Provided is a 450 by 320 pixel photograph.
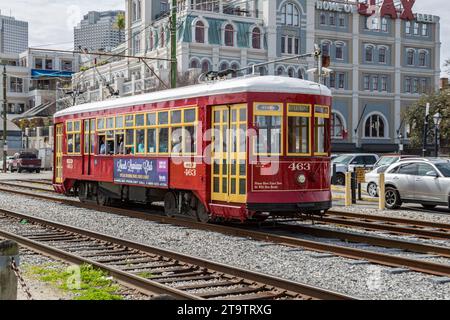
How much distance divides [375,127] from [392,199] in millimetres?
55142

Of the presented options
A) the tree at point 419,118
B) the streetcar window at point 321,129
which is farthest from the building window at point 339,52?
the streetcar window at point 321,129

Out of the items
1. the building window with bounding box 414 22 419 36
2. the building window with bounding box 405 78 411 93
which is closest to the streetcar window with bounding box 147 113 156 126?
the building window with bounding box 405 78 411 93

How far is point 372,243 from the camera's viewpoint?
1330 centimetres

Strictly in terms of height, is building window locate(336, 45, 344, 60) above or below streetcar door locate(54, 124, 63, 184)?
above

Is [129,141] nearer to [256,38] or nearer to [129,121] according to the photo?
[129,121]

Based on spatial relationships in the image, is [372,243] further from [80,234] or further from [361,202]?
[361,202]

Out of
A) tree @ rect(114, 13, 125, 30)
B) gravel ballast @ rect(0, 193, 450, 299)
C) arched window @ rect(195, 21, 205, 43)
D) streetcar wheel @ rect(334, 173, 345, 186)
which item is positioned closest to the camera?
gravel ballast @ rect(0, 193, 450, 299)

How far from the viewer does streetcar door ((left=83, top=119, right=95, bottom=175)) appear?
69.2 feet

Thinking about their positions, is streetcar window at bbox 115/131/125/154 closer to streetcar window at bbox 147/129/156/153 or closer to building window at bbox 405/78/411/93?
streetcar window at bbox 147/129/156/153

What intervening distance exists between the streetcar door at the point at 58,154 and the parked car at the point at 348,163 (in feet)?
49.1

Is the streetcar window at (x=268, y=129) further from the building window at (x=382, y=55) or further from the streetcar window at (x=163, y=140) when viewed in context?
the building window at (x=382, y=55)

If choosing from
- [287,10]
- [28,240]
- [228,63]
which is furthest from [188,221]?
[287,10]

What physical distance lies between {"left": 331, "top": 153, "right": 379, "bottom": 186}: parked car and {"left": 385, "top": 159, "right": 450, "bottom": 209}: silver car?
12.9 meters

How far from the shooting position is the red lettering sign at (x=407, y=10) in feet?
244
